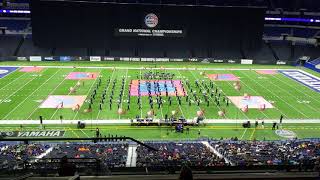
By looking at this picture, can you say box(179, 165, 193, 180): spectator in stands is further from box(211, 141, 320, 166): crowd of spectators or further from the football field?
the football field

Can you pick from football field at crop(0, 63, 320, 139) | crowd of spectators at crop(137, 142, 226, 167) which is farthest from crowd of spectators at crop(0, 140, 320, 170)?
football field at crop(0, 63, 320, 139)

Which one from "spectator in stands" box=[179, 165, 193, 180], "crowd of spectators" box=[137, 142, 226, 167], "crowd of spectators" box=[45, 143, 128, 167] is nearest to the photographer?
"spectator in stands" box=[179, 165, 193, 180]

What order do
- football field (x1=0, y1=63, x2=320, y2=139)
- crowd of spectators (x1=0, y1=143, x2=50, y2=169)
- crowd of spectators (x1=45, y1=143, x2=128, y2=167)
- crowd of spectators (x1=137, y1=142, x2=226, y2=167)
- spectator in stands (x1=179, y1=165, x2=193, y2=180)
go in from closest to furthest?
spectator in stands (x1=179, y1=165, x2=193, y2=180)
crowd of spectators (x1=137, y1=142, x2=226, y2=167)
crowd of spectators (x1=0, y1=143, x2=50, y2=169)
crowd of spectators (x1=45, y1=143, x2=128, y2=167)
football field (x1=0, y1=63, x2=320, y2=139)

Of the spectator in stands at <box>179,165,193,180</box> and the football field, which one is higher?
the spectator in stands at <box>179,165,193,180</box>

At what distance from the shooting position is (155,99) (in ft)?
104

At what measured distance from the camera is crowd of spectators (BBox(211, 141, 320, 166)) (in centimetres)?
1647

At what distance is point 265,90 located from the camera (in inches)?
1436

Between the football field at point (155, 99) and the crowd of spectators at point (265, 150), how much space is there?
3.65 m

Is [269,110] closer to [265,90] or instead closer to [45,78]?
[265,90]

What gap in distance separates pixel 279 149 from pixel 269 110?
11.5 metres

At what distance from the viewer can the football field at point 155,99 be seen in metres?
25.2

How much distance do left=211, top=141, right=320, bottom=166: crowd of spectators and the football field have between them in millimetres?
3651

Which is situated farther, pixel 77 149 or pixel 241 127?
pixel 241 127

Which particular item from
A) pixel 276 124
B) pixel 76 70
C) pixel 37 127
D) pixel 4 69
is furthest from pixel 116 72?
pixel 276 124
